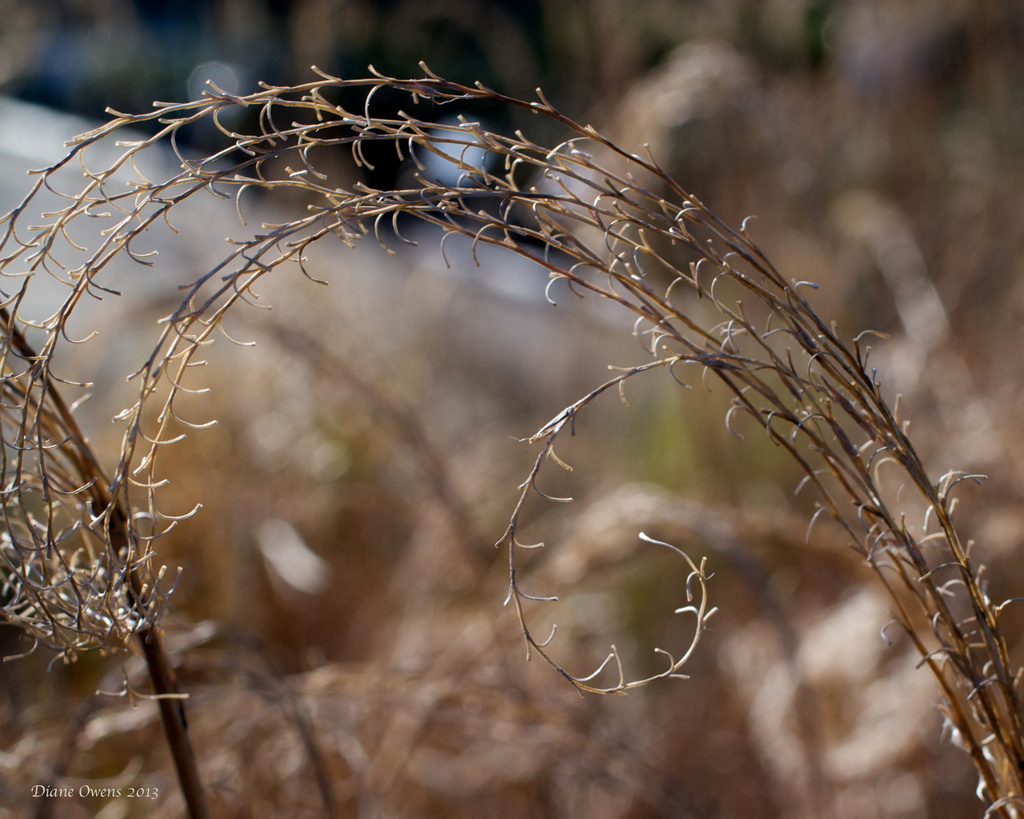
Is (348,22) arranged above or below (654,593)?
above

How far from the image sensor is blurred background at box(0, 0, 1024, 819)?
0.59 metres

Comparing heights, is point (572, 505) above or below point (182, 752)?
above

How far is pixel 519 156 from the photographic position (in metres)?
0.26

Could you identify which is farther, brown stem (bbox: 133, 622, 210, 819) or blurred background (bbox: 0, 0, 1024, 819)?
blurred background (bbox: 0, 0, 1024, 819)

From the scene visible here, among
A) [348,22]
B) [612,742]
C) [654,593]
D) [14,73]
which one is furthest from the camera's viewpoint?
[348,22]

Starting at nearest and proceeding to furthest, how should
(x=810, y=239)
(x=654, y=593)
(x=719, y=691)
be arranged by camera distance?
(x=719, y=691)
(x=654, y=593)
(x=810, y=239)

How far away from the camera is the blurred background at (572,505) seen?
59 centimetres

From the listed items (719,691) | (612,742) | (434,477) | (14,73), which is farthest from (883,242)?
(14,73)

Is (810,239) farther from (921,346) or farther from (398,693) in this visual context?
(398,693)

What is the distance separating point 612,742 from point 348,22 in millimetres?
1646

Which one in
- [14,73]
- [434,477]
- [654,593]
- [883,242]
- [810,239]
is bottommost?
[654,593]

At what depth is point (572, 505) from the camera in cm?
141

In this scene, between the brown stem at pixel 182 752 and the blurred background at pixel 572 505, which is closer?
the brown stem at pixel 182 752

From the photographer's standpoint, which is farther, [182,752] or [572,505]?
[572,505]
